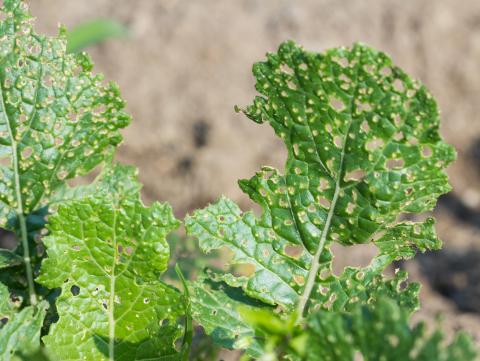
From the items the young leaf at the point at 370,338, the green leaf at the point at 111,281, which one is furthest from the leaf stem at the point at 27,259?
the young leaf at the point at 370,338

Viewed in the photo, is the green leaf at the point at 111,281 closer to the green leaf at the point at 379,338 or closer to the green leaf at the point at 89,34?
the green leaf at the point at 379,338

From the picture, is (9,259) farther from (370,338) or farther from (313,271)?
(370,338)

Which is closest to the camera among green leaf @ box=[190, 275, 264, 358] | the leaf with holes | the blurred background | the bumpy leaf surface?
the leaf with holes

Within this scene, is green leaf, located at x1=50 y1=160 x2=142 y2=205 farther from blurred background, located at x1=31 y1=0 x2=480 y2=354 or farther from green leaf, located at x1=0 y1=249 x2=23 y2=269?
blurred background, located at x1=31 y1=0 x2=480 y2=354

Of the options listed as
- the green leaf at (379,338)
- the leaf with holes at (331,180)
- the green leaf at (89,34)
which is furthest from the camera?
the green leaf at (89,34)

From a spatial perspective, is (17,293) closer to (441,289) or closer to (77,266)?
(77,266)

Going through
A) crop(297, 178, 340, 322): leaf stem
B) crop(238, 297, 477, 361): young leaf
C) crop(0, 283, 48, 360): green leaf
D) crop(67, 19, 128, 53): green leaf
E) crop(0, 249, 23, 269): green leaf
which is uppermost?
crop(67, 19, 128, 53): green leaf

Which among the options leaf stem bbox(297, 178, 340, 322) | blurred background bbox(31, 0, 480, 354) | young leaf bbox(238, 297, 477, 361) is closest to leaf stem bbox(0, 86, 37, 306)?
leaf stem bbox(297, 178, 340, 322)

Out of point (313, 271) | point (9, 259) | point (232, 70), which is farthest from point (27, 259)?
point (232, 70)

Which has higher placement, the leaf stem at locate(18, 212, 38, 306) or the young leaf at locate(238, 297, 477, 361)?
the leaf stem at locate(18, 212, 38, 306)
